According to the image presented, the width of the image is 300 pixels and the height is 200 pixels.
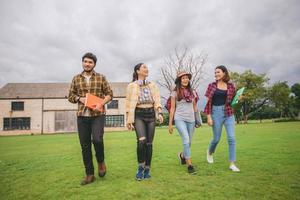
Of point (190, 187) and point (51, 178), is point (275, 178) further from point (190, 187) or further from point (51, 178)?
point (51, 178)

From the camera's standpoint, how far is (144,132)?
4.81 meters

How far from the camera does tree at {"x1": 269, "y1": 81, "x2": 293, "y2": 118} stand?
54.9 metres

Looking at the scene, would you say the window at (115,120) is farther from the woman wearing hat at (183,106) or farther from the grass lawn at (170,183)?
the woman wearing hat at (183,106)

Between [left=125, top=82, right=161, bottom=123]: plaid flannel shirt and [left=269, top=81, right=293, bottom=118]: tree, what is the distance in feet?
188

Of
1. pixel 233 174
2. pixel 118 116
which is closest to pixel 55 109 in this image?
pixel 118 116

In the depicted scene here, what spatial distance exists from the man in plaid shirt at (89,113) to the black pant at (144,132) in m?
0.71

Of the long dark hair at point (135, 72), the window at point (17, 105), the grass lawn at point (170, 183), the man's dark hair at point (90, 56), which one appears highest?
the window at point (17, 105)

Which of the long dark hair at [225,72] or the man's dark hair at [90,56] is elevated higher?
the man's dark hair at [90,56]

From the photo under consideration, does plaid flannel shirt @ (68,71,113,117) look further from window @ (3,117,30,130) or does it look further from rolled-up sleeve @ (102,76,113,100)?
window @ (3,117,30,130)

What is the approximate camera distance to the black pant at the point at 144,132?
475 cm

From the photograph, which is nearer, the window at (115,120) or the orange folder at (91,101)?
the orange folder at (91,101)

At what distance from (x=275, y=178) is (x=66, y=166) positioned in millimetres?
4917

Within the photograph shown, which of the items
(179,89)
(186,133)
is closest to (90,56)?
(179,89)

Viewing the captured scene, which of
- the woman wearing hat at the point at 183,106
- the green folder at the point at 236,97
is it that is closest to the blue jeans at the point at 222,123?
the green folder at the point at 236,97
